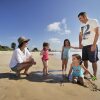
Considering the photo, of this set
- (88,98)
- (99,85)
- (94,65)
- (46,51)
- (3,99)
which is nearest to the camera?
(3,99)

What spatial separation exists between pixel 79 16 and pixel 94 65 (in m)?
1.57

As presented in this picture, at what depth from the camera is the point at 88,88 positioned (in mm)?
4824

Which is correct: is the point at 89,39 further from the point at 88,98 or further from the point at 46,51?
the point at 88,98

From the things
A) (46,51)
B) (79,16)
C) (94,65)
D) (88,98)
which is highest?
(79,16)

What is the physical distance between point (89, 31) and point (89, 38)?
21 cm

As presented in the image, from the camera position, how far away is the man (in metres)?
5.98

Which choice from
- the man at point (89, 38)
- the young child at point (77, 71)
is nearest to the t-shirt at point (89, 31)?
the man at point (89, 38)

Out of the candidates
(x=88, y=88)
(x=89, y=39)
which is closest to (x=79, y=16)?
(x=89, y=39)

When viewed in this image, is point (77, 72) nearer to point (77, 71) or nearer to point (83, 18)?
point (77, 71)

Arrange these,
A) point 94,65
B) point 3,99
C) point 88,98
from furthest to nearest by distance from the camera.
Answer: point 94,65 → point 88,98 → point 3,99

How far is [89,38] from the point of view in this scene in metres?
6.19

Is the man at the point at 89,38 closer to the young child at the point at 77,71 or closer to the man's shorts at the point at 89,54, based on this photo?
the man's shorts at the point at 89,54

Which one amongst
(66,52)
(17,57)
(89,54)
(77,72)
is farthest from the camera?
(66,52)

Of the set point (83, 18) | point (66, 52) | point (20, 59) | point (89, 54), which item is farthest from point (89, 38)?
point (20, 59)
